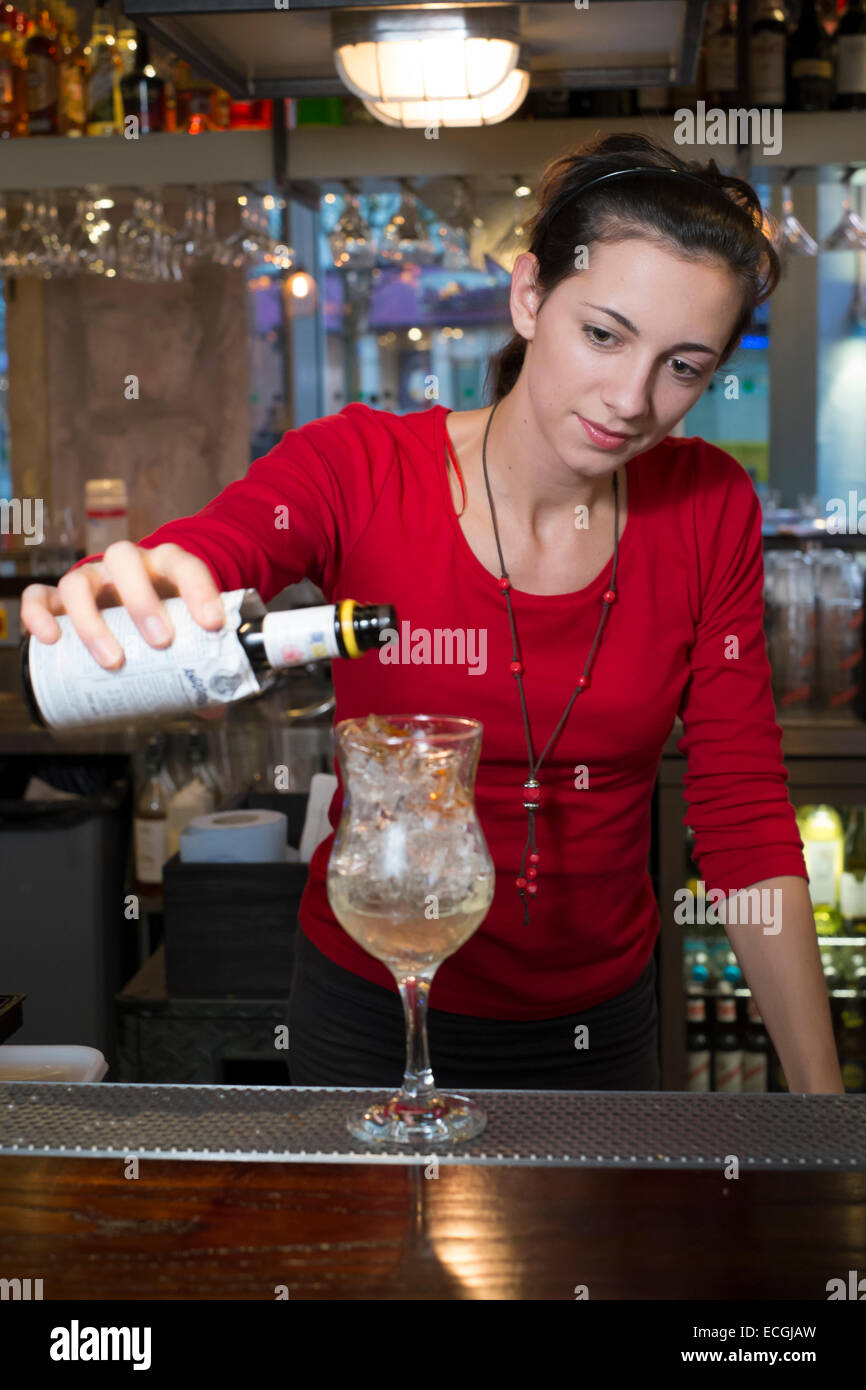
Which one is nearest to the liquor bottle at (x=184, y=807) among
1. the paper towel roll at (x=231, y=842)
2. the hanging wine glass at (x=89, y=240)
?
the paper towel roll at (x=231, y=842)

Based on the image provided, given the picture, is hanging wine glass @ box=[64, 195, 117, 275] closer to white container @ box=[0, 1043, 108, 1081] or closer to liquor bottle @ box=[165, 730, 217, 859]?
liquor bottle @ box=[165, 730, 217, 859]

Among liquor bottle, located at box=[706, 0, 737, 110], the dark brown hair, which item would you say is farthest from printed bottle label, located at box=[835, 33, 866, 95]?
the dark brown hair

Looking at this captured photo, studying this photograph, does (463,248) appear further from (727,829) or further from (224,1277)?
(224,1277)

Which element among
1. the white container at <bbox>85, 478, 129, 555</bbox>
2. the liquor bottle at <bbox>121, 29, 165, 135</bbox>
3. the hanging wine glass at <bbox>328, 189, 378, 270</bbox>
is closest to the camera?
the hanging wine glass at <bbox>328, 189, 378, 270</bbox>

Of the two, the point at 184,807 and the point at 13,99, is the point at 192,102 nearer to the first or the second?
the point at 13,99

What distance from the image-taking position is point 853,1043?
3.13 meters

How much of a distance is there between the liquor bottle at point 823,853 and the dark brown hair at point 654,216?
1.88 metres

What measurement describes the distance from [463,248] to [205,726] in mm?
1177

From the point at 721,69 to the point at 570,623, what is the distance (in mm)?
2232

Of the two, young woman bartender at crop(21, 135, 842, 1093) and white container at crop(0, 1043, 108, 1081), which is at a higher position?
young woman bartender at crop(21, 135, 842, 1093)

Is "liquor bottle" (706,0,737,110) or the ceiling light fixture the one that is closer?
the ceiling light fixture

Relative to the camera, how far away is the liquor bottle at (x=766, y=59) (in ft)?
10.0

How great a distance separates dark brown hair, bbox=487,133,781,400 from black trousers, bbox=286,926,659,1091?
666mm

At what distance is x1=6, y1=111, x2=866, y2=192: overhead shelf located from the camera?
288cm
